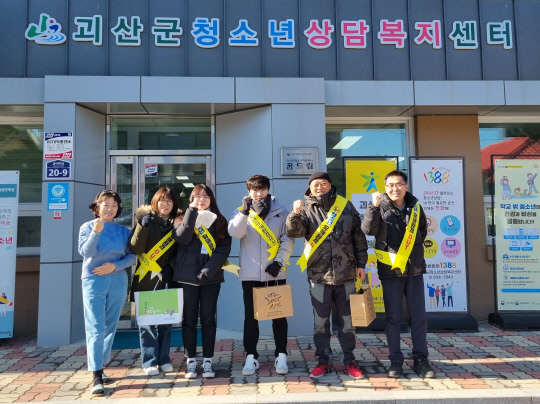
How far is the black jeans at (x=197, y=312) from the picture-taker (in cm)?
436

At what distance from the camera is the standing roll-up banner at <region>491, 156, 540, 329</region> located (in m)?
6.34

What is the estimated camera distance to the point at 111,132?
6.65 m

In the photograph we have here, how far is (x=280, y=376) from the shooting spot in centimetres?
435

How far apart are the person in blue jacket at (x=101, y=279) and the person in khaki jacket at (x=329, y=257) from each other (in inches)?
65.1

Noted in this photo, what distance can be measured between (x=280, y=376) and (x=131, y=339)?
249 centimetres

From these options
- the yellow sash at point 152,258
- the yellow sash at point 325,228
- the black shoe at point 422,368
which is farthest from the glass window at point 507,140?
the yellow sash at point 152,258

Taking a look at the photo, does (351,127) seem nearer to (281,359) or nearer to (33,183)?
(281,359)

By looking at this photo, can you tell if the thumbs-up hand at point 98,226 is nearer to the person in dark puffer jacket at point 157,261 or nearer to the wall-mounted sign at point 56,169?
the person in dark puffer jacket at point 157,261

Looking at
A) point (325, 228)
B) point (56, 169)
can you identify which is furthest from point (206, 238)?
point (56, 169)

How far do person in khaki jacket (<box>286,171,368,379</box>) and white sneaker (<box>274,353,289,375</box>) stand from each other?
278mm

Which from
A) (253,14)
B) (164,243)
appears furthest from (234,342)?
(253,14)

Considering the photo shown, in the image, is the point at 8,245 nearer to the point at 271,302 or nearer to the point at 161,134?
the point at 161,134

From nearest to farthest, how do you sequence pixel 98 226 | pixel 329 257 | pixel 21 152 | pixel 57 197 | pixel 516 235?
pixel 98 226 < pixel 329 257 < pixel 57 197 < pixel 516 235 < pixel 21 152

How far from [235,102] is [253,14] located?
1.33 metres
